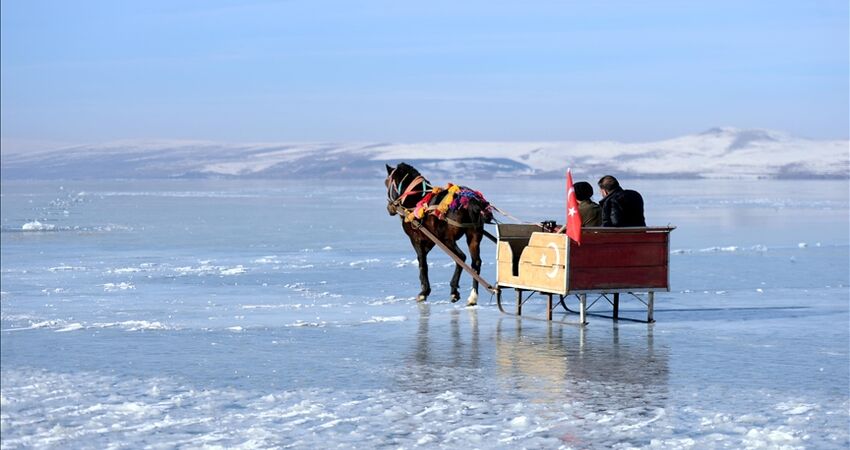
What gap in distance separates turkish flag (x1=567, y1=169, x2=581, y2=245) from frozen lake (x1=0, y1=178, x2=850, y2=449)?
3.27 feet

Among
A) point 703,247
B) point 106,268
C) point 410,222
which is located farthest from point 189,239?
point 410,222

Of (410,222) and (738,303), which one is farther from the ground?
(410,222)

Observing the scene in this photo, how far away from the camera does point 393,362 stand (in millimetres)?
11047

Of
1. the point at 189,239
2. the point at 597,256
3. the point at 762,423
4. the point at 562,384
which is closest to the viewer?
the point at 762,423

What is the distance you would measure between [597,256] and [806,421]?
16.2 feet

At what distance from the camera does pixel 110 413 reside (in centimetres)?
872

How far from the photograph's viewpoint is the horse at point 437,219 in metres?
15.8

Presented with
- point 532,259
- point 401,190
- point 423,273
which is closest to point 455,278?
point 423,273

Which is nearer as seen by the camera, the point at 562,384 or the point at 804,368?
A: the point at 562,384

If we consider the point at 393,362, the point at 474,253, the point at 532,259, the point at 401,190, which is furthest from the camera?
the point at 401,190

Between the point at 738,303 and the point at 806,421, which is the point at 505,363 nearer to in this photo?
the point at 806,421

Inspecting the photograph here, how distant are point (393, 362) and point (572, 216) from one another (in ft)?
9.10

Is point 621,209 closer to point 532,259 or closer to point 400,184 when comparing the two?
point 532,259

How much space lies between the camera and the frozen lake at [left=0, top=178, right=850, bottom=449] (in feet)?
27.1
